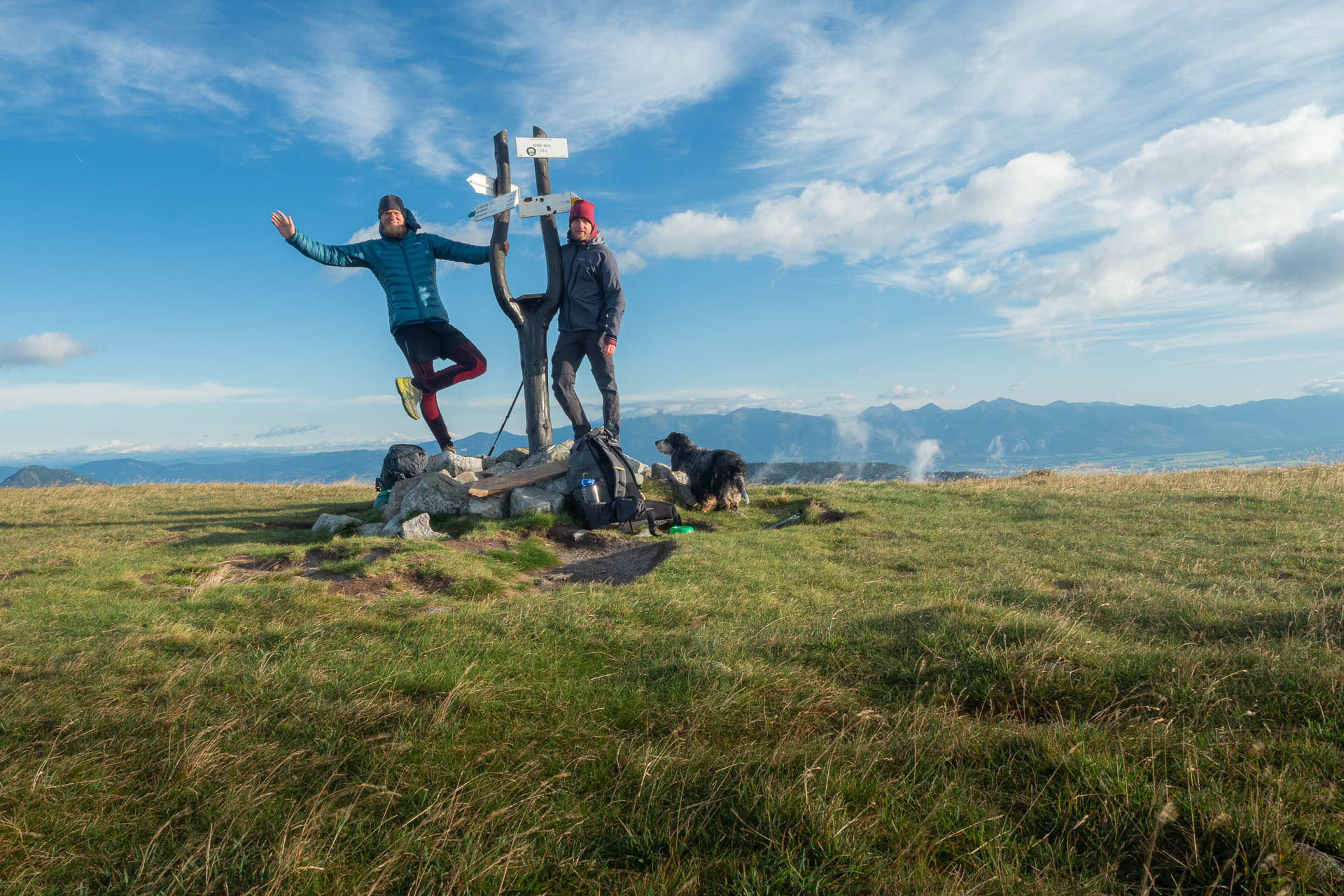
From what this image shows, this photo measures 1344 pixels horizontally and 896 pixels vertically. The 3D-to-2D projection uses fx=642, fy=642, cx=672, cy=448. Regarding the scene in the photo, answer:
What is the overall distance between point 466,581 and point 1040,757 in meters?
6.40

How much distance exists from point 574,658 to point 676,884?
2544mm

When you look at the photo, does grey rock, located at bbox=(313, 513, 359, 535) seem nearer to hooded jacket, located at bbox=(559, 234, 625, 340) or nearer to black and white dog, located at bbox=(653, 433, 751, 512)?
hooded jacket, located at bbox=(559, 234, 625, 340)

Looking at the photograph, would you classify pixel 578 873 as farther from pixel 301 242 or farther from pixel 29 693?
pixel 301 242

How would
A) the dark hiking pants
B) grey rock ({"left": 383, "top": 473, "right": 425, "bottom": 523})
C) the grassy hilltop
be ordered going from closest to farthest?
the grassy hilltop → grey rock ({"left": 383, "top": 473, "right": 425, "bottom": 523}) → the dark hiking pants

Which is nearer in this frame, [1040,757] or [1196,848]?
[1196,848]

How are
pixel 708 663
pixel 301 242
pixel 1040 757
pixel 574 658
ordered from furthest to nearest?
pixel 301 242, pixel 574 658, pixel 708 663, pixel 1040 757

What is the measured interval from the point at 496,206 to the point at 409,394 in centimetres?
454

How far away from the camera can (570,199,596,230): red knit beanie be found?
1365cm

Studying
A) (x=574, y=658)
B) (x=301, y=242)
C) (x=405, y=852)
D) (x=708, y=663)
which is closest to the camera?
(x=405, y=852)

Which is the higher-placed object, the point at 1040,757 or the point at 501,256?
the point at 501,256

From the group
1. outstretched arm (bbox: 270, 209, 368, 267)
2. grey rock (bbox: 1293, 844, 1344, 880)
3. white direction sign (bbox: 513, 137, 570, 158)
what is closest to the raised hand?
outstretched arm (bbox: 270, 209, 368, 267)

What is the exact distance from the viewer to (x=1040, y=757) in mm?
2857

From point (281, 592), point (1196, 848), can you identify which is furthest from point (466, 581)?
point (1196, 848)

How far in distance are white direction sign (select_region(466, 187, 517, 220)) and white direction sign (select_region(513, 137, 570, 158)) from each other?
2.77 ft
